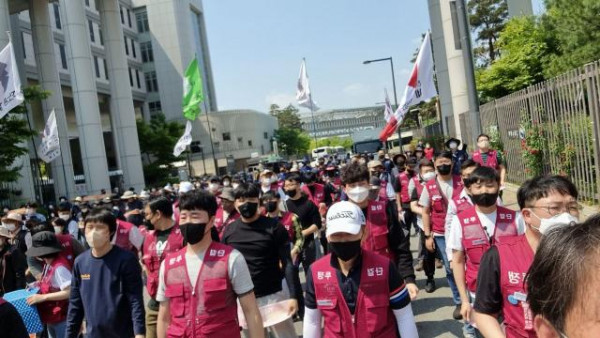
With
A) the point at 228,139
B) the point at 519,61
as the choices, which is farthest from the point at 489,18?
the point at 228,139

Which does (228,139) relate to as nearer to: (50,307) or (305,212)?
(305,212)

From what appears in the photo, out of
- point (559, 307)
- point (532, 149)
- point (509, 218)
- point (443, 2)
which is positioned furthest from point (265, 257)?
point (443, 2)

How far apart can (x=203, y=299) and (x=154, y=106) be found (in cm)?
6590

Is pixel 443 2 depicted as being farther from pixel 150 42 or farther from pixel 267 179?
pixel 150 42

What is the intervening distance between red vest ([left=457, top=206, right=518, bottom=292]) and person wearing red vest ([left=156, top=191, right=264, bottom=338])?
1755 millimetres

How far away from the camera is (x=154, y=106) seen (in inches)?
2621

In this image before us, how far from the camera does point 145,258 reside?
5.51 meters

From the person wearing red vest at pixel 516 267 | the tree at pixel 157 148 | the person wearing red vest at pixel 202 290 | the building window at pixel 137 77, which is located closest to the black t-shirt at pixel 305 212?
the person wearing red vest at pixel 202 290

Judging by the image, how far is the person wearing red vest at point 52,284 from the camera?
16.5 feet

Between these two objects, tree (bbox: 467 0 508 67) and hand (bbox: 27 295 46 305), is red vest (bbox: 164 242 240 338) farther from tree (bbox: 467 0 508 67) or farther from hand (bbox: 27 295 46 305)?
tree (bbox: 467 0 508 67)

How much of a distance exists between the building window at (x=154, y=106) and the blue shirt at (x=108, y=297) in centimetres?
6428

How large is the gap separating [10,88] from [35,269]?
30.8 feet

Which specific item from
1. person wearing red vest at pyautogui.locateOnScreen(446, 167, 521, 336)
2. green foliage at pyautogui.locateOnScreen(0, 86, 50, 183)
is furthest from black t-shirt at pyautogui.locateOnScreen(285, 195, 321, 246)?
green foliage at pyautogui.locateOnScreen(0, 86, 50, 183)

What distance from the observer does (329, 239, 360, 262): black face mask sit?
3262 millimetres
